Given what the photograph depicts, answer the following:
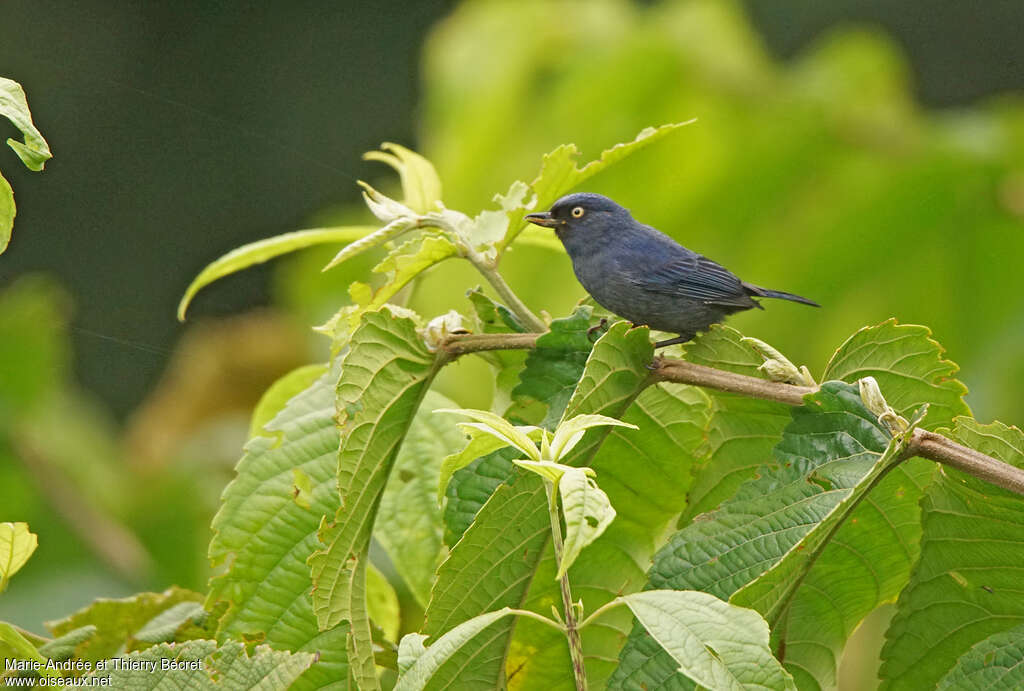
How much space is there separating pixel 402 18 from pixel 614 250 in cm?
1075

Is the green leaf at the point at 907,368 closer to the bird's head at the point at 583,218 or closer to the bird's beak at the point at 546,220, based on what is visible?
the bird's beak at the point at 546,220

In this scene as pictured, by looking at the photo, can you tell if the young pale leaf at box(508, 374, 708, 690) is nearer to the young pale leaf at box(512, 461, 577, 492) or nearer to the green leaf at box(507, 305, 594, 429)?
the green leaf at box(507, 305, 594, 429)

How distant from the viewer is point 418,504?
64.5 inches

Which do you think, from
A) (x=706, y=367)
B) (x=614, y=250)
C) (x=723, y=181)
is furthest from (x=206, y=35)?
(x=706, y=367)

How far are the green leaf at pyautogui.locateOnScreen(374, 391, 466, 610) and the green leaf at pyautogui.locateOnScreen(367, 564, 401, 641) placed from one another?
5 cm

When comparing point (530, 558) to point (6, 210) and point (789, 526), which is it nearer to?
point (789, 526)

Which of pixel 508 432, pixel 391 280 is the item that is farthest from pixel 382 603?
pixel 508 432

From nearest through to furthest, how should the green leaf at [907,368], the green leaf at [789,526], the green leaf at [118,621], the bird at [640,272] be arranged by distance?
the green leaf at [789,526] → the green leaf at [907,368] → the green leaf at [118,621] → the bird at [640,272]

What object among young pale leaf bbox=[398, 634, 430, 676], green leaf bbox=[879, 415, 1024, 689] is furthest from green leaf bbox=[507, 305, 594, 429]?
green leaf bbox=[879, 415, 1024, 689]

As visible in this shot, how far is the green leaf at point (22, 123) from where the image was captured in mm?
1112

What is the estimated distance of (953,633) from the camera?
132 centimetres

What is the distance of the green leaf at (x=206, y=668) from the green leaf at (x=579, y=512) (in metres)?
0.40

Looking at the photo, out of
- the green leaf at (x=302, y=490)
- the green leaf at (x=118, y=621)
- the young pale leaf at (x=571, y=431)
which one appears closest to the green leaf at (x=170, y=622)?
the green leaf at (x=118, y=621)

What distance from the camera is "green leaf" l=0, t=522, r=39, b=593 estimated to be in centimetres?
121
